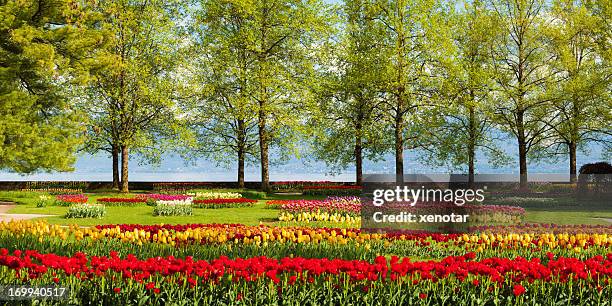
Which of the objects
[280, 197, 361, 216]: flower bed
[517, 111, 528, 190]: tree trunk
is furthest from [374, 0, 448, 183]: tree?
[280, 197, 361, 216]: flower bed

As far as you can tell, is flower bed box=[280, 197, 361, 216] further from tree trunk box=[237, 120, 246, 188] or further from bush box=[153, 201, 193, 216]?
tree trunk box=[237, 120, 246, 188]

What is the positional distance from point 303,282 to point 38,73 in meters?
22.7

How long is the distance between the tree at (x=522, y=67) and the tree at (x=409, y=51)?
5.44 meters

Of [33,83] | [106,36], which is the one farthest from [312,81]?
[33,83]

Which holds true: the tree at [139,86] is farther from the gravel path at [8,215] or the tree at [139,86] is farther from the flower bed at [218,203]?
the flower bed at [218,203]

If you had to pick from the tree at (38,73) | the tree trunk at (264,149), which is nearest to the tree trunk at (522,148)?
the tree trunk at (264,149)

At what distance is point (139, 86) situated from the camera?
3309 centimetres

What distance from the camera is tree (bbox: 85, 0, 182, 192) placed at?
107 feet

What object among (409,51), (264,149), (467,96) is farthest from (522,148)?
(264,149)

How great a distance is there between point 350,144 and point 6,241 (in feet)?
85.7

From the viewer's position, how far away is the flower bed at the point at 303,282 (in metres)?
5.60

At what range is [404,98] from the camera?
2997 centimetres

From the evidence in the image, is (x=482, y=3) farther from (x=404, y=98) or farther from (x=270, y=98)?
(x=270, y=98)

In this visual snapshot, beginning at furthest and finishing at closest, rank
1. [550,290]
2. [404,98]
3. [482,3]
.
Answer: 1. [482,3]
2. [404,98]
3. [550,290]
